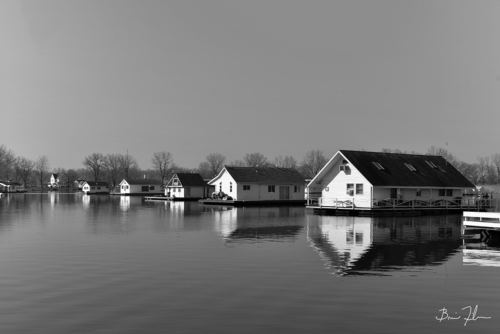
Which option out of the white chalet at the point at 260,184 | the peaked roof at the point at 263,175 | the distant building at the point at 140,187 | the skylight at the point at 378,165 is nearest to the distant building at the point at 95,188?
the distant building at the point at 140,187

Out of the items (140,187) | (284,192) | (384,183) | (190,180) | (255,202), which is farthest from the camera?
(140,187)

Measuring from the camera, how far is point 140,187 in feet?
427

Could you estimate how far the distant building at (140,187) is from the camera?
129125 millimetres

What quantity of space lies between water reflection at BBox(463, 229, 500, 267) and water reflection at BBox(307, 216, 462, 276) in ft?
2.09

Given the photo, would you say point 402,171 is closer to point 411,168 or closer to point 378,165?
point 411,168

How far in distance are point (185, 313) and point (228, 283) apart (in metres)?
3.63

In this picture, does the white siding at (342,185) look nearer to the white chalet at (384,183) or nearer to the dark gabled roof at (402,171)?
the white chalet at (384,183)

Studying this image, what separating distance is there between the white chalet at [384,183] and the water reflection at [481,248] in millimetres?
19777

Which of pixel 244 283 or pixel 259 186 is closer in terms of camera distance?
pixel 244 283

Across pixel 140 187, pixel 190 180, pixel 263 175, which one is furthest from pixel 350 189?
pixel 140 187

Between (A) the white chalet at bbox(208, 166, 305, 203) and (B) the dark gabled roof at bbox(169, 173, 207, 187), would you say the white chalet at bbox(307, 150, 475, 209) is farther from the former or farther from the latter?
(B) the dark gabled roof at bbox(169, 173, 207, 187)

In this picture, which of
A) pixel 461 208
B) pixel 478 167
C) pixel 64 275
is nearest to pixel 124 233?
pixel 64 275

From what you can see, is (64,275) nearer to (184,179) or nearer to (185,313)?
(185,313)

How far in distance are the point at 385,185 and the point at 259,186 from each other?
2824 centimetres
